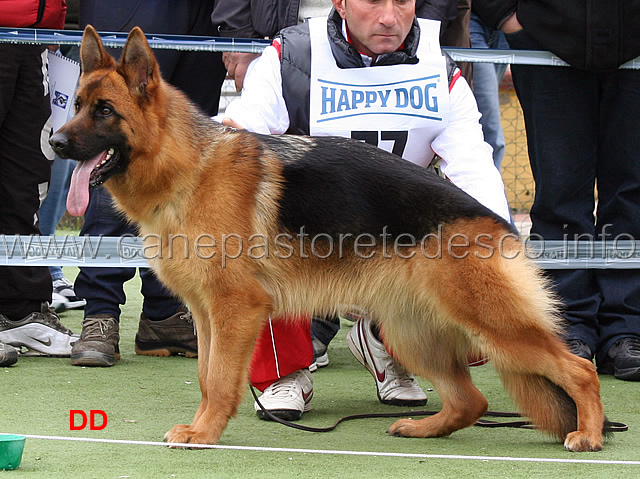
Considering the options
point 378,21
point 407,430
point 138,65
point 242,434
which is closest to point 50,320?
point 242,434

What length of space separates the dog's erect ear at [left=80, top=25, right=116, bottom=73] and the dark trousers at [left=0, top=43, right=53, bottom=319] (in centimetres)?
160

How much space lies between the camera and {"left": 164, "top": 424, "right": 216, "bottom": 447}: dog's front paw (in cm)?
310

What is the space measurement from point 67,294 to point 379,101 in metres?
3.54

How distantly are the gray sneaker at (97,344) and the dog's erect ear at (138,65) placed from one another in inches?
74.7

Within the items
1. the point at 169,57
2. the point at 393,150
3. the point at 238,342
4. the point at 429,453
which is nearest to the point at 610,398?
the point at 429,453

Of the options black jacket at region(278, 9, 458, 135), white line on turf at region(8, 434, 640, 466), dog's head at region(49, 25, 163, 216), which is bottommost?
white line on turf at region(8, 434, 640, 466)

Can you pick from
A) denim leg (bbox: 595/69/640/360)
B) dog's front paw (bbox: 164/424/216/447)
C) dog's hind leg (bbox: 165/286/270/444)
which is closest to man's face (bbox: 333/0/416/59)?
denim leg (bbox: 595/69/640/360)

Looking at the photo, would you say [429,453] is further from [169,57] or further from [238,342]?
[169,57]

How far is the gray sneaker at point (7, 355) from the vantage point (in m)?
4.47

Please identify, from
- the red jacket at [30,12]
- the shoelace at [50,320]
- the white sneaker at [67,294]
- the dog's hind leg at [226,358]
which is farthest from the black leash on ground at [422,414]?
the white sneaker at [67,294]

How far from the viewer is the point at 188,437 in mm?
3107

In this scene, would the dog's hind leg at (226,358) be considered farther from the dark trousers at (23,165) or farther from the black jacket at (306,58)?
the dark trousers at (23,165)

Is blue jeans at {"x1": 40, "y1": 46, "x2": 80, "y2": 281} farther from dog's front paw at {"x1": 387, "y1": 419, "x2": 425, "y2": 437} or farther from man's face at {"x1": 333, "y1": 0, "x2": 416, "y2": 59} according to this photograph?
dog's front paw at {"x1": 387, "y1": 419, "x2": 425, "y2": 437}

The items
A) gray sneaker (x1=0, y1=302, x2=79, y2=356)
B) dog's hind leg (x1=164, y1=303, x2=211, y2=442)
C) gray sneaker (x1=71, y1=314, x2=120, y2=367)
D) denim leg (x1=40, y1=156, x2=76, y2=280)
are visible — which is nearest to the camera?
dog's hind leg (x1=164, y1=303, x2=211, y2=442)
